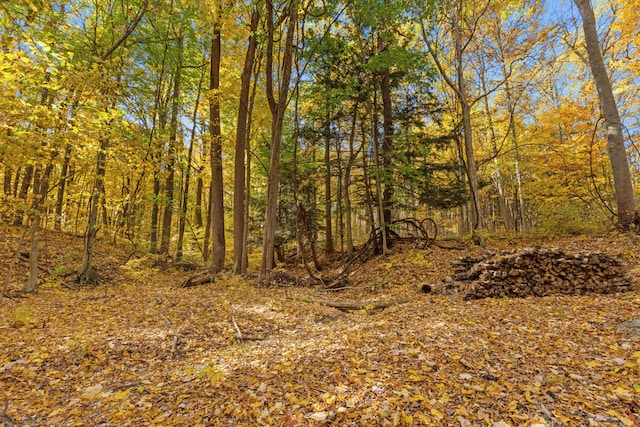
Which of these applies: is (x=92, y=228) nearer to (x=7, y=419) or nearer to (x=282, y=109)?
(x=282, y=109)

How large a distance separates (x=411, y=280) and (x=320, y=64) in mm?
8619

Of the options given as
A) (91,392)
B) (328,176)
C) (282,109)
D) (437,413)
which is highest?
(282,109)

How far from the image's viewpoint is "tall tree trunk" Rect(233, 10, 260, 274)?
35.1 feet

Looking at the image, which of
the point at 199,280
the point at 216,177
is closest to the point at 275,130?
the point at 216,177

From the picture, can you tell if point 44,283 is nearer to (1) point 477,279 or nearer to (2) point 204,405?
(2) point 204,405

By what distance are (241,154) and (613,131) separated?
1185cm

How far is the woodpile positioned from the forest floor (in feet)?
1.44

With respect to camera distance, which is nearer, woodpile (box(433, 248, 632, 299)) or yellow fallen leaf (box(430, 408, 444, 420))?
yellow fallen leaf (box(430, 408, 444, 420))

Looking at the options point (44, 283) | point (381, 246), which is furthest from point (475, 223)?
point (44, 283)

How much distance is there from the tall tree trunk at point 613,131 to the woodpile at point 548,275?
161 inches

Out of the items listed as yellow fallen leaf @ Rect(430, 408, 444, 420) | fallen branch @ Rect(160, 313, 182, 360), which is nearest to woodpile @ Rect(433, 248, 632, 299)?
yellow fallen leaf @ Rect(430, 408, 444, 420)

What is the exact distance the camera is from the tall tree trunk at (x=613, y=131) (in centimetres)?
866

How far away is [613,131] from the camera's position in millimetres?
8945

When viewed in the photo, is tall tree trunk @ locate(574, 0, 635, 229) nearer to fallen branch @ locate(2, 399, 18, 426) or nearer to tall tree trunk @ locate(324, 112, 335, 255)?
tall tree trunk @ locate(324, 112, 335, 255)
